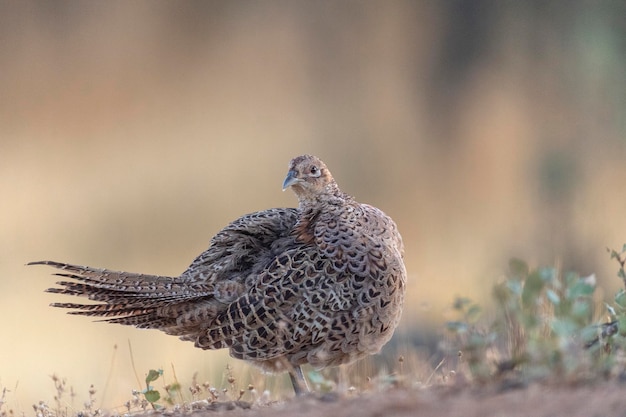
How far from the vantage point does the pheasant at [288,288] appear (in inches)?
216

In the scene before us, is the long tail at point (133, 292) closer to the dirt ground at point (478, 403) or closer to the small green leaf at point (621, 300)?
the dirt ground at point (478, 403)

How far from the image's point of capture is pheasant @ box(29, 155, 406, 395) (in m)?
5.49

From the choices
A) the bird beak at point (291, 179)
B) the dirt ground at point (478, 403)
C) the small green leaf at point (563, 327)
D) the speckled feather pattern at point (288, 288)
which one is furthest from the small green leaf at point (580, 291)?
the bird beak at point (291, 179)

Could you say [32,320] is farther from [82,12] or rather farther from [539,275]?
[539,275]

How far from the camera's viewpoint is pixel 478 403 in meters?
3.69

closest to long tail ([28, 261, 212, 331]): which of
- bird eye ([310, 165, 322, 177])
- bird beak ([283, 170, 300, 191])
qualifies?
bird beak ([283, 170, 300, 191])

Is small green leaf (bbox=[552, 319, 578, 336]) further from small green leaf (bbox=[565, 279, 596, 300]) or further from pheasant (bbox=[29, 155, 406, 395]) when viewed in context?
→ pheasant (bbox=[29, 155, 406, 395])

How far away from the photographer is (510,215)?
11148 mm

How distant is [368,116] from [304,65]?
2.94ft

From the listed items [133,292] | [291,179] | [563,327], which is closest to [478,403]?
[563,327]

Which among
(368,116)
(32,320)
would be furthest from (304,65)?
(32,320)

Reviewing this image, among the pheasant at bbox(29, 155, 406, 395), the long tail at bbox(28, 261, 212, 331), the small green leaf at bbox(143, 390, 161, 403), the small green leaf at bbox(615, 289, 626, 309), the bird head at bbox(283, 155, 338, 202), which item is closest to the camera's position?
the small green leaf at bbox(615, 289, 626, 309)

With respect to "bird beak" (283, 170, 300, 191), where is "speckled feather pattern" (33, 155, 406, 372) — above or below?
below

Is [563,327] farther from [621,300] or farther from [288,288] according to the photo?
[288,288]
